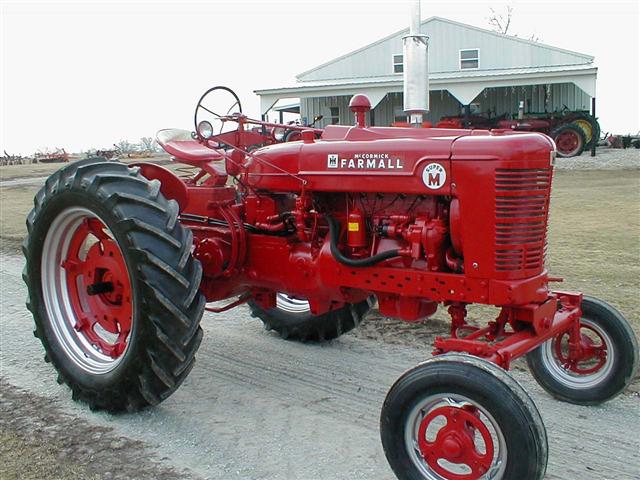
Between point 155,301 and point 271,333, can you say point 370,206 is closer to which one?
point 155,301

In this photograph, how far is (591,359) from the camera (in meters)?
4.14

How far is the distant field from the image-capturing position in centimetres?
613

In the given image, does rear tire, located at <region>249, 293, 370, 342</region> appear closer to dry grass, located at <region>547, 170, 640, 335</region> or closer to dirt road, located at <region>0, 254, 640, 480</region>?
dirt road, located at <region>0, 254, 640, 480</region>

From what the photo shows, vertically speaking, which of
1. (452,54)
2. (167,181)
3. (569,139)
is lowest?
(569,139)

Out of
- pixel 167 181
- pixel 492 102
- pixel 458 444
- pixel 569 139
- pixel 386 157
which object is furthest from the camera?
pixel 492 102

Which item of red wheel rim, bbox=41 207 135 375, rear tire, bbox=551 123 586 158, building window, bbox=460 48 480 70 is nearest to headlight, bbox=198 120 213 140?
red wheel rim, bbox=41 207 135 375

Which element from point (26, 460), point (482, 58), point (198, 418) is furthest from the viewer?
point (482, 58)

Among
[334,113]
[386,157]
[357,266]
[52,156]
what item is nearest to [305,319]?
[357,266]

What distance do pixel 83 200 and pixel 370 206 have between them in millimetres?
1661

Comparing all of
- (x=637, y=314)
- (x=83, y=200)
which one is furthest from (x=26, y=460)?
(x=637, y=314)

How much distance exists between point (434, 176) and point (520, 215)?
460 millimetres

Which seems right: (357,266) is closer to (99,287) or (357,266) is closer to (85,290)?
(99,287)

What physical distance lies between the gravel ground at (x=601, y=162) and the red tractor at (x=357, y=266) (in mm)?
17145

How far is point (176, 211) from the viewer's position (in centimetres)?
379
